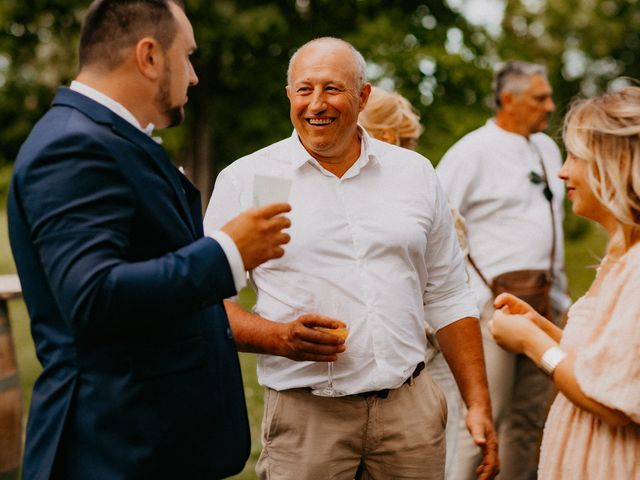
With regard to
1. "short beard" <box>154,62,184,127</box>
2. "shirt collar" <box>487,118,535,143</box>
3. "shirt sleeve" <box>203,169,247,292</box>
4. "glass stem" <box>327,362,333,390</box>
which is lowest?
"glass stem" <box>327,362,333,390</box>

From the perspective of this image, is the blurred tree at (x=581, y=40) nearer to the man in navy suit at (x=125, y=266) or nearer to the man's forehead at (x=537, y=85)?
the man's forehead at (x=537, y=85)

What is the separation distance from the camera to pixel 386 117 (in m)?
3.81

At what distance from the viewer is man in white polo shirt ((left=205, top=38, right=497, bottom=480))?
8.79 feet

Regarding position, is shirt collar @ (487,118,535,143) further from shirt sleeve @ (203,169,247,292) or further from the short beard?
the short beard

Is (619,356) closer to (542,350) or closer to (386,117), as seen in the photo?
(542,350)

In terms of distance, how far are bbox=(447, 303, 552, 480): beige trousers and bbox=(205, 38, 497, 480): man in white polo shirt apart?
70.9 inches

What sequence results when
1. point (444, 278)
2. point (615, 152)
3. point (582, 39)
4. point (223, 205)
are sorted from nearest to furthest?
point (615, 152) → point (223, 205) → point (444, 278) → point (582, 39)

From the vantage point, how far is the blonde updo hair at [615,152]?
7.84 ft

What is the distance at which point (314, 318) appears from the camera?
2482 mm

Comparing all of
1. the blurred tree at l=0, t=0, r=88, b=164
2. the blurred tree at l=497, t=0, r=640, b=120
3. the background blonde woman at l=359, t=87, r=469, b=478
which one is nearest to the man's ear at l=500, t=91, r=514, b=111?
the background blonde woman at l=359, t=87, r=469, b=478

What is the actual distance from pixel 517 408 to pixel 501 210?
1.16m

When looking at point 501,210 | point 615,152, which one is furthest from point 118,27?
point 501,210

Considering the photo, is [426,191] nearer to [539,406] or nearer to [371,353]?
[371,353]

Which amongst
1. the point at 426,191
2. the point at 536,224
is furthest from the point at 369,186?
the point at 536,224
